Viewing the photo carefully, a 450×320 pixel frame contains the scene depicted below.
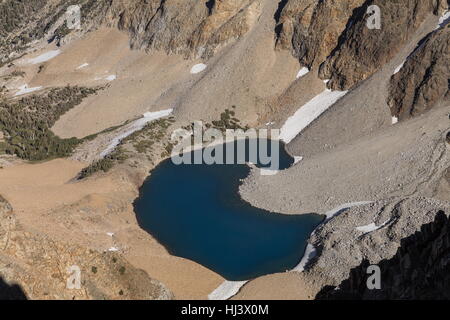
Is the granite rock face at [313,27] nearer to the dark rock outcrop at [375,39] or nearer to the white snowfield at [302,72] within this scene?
the white snowfield at [302,72]

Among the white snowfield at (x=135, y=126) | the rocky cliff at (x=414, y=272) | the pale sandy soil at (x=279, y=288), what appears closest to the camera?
the rocky cliff at (x=414, y=272)

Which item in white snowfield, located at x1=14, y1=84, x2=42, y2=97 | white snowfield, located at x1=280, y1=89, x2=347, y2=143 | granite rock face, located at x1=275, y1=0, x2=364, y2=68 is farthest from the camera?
white snowfield, located at x1=14, y1=84, x2=42, y2=97

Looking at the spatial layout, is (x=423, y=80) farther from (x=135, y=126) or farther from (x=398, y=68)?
(x=135, y=126)

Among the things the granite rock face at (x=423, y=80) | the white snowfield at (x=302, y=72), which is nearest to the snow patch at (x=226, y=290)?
the granite rock face at (x=423, y=80)

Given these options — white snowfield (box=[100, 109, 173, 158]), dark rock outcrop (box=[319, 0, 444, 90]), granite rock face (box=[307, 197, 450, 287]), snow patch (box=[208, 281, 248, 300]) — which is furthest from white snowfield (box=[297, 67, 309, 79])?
snow patch (box=[208, 281, 248, 300])

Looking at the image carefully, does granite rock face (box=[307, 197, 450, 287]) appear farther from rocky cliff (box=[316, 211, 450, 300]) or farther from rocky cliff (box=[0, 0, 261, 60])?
rocky cliff (box=[0, 0, 261, 60])
